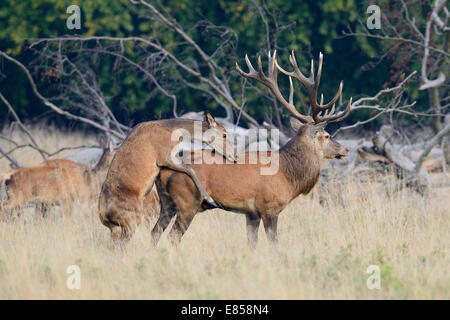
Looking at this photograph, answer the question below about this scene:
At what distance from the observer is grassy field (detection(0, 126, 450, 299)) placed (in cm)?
541

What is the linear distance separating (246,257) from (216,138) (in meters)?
1.46

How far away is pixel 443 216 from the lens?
329 inches

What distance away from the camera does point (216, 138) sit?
717 centimetres

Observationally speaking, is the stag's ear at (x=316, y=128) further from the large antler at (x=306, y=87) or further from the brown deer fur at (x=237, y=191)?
the brown deer fur at (x=237, y=191)

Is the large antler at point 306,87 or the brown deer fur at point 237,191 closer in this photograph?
the brown deer fur at point 237,191

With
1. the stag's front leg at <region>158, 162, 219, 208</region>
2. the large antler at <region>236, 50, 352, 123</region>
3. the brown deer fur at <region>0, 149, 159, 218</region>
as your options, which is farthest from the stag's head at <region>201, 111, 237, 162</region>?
the brown deer fur at <region>0, 149, 159, 218</region>

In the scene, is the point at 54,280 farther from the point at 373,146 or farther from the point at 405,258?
the point at 373,146

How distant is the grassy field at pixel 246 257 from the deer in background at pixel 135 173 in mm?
301

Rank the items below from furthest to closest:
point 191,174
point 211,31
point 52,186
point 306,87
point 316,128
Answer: point 211,31, point 52,186, point 306,87, point 316,128, point 191,174

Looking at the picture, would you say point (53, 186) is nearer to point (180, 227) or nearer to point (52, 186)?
point (52, 186)

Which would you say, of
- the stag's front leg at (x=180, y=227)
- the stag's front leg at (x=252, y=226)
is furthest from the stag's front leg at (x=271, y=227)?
the stag's front leg at (x=180, y=227)

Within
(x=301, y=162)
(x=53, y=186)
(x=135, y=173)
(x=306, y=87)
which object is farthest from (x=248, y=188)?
(x=53, y=186)

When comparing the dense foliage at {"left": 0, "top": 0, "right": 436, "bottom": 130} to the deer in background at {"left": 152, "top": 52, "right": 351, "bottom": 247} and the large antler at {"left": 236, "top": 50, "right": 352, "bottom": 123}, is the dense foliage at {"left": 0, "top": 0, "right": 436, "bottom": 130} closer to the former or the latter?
the large antler at {"left": 236, "top": 50, "right": 352, "bottom": 123}

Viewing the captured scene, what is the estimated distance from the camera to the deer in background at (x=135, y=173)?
6.61m
